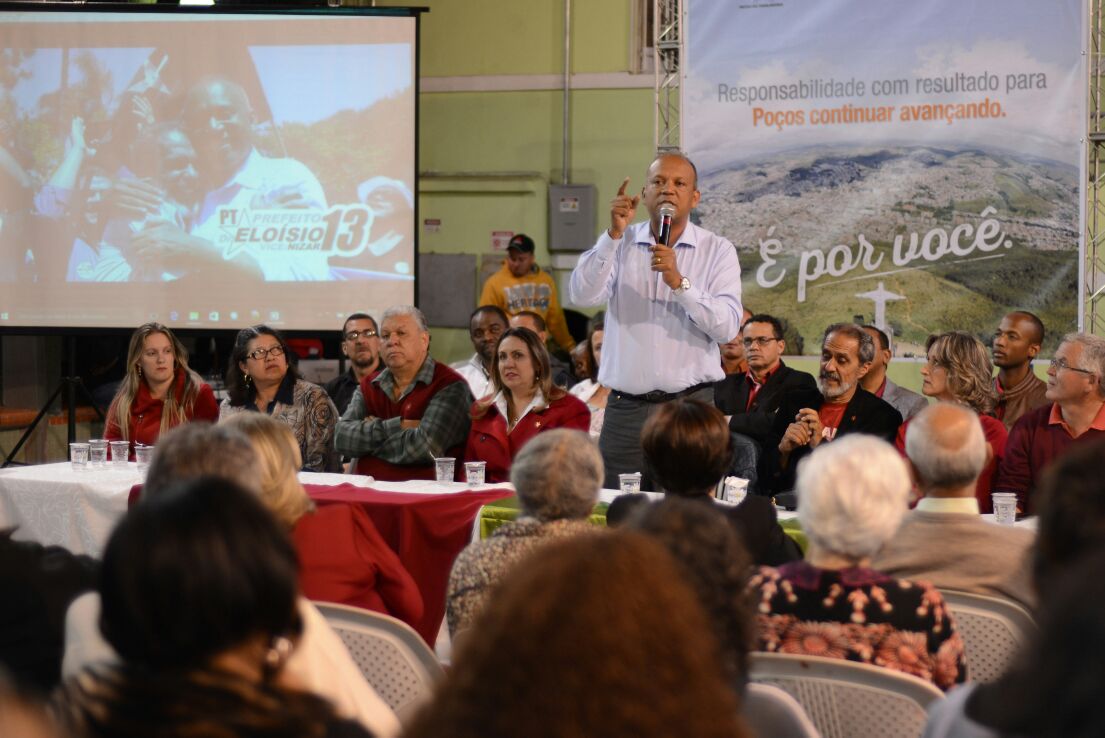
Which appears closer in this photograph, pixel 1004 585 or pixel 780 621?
pixel 780 621

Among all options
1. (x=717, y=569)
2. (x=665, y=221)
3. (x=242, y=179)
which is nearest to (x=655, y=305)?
(x=665, y=221)

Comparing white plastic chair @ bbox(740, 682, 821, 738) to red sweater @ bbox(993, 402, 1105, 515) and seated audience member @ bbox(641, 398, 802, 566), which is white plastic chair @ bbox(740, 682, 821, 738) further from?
red sweater @ bbox(993, 402, 1105, 515)

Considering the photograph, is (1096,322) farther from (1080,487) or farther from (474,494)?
(1080,487)

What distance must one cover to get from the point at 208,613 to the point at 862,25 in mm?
6330

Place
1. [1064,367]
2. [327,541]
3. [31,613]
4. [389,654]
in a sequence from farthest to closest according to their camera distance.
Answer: [1064,367], [327,541], [389,654], [31,613]

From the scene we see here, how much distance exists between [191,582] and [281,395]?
407 centimetres

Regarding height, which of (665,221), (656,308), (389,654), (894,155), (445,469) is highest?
(894,155)

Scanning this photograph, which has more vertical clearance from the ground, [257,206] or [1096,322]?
[257,206]

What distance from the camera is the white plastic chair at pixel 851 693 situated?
6.29 ft

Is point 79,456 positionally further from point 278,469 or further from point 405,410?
Answer: point 278,469

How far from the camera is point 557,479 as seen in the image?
8.30 ft

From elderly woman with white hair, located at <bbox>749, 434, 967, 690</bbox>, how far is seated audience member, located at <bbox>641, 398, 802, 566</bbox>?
0.53 meters

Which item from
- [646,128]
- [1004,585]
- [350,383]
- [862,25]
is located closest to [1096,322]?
[862,25]

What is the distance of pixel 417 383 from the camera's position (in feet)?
16.3
